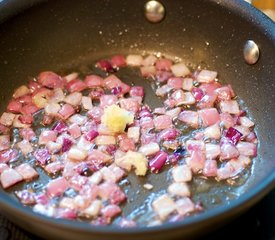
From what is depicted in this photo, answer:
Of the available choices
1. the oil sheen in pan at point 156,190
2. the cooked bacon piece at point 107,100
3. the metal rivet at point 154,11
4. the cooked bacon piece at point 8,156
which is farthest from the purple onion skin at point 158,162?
the metal rivet at point 154,11

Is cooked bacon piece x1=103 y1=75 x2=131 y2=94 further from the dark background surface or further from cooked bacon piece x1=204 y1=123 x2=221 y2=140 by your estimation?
the dark background surface

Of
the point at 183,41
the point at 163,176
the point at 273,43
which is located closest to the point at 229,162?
the point at 163,176

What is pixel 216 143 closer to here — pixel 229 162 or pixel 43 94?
pixel 229 162

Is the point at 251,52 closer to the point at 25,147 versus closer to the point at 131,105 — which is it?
the point at 131,105

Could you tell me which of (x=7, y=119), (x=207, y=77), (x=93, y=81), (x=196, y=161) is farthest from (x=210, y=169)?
(x=7, y=119)

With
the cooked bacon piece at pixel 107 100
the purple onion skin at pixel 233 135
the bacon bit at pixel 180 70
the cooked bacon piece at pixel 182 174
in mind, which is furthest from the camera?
the bacon bit at pixel 180 70

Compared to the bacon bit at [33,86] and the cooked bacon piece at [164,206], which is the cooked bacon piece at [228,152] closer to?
the cooked bacon piece at [164,206]
